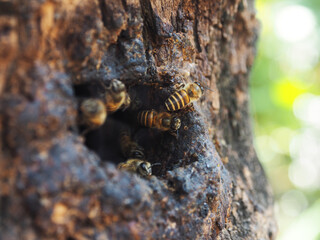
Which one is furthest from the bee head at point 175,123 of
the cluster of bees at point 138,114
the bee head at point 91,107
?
the bee head at point 91,107

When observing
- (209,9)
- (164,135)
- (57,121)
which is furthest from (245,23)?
(57,121)

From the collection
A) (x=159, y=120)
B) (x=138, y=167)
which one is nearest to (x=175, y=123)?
(x=159, y=120)

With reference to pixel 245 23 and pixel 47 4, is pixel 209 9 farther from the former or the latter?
pixel 47 4

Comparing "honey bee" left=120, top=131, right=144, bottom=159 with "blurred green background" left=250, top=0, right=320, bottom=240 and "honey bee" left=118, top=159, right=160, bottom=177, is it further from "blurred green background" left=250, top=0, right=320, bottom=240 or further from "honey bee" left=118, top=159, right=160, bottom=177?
"blurred green background" left=250, top=0, right=320, bottom=240

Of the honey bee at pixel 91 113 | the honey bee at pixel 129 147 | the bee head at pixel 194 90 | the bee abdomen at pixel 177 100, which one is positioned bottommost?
the honey bee at pixel 129 147

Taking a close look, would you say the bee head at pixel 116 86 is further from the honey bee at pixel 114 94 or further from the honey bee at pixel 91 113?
the honey bee at pixel 91 113

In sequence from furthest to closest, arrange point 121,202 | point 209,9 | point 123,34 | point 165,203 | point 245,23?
point 245,23 < point 209,9 < point 123,34 < point 165,203 < point 121,202

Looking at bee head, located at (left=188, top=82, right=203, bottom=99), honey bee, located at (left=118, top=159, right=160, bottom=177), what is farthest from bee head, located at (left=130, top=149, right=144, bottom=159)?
bee head, located at (left=188, top=82, right=203, bottom=99)
